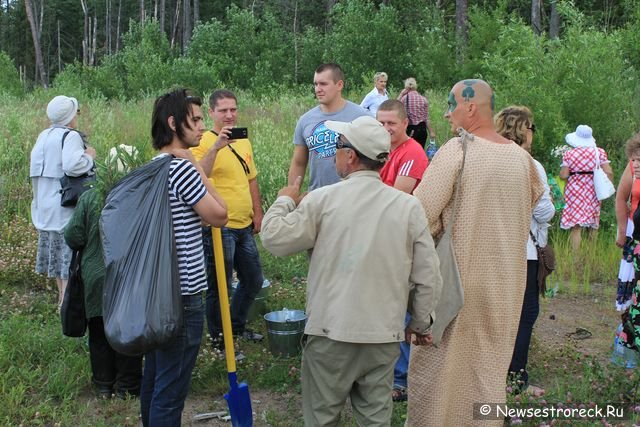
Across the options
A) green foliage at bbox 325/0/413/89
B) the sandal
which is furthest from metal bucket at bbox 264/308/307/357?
green foliage at bbox 325/0/413/89

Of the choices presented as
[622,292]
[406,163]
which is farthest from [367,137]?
[622,292]

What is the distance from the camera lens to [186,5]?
43.7m

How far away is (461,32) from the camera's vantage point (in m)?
21.6

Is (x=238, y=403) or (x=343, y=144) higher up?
(x=343, y=144)

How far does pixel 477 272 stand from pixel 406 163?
1108 millimetres

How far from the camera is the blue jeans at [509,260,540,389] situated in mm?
4629

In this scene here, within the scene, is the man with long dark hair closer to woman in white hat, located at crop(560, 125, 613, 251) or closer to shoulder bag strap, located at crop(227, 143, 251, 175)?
shoulder bag strap, located at crop(227, 143, 251, 175)

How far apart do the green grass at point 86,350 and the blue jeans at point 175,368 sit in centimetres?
109

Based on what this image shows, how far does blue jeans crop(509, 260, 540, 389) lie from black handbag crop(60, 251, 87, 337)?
2889 mm

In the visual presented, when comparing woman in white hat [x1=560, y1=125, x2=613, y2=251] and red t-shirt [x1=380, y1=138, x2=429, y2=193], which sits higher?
red t-shirt [x1=380, y1=138, x2=429, y2=193]

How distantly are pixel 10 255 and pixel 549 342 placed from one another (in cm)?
553

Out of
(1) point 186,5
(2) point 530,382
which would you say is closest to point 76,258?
(2) point 530,382

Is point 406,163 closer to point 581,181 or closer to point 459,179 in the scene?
point 459,179

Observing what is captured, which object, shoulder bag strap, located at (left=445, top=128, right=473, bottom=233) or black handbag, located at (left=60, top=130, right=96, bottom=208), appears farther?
black handbag, located at (left=60, top=130, right=96, bottom=208)
